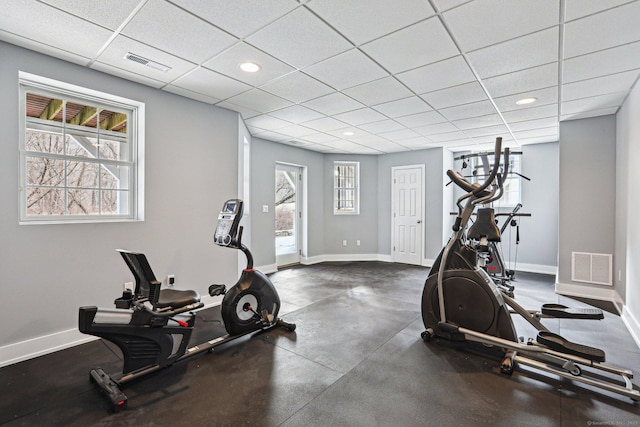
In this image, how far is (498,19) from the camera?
83.1 inches

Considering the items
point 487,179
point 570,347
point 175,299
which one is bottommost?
point 570,347

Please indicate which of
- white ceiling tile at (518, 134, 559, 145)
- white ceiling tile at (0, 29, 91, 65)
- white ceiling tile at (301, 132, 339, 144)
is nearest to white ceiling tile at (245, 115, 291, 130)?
white ceiling tile at (301, 132, 339, 144)

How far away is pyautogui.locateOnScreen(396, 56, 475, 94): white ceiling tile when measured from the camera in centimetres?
279

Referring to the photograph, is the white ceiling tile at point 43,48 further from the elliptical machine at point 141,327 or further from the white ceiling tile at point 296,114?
the white ceiling tile at point 296,114

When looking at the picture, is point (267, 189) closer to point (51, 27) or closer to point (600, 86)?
point (51, 27)

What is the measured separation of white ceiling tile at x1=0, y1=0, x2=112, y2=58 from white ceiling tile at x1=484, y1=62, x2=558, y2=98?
3.49 metres

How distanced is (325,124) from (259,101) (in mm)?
1281

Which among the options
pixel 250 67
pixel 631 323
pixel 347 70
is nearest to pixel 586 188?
pixel 631 323

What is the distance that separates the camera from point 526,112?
4109 millimetres

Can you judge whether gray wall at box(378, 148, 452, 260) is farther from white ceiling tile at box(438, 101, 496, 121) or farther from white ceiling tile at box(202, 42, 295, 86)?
white ceiling tile at box(202, 42, 295, 86)

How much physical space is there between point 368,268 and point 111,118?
4.93m

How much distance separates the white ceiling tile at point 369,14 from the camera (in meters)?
1.97

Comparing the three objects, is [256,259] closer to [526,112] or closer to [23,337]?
[23,337]

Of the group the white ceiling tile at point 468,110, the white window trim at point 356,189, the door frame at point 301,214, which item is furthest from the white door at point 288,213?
the white ceiling tile at point 468,110
